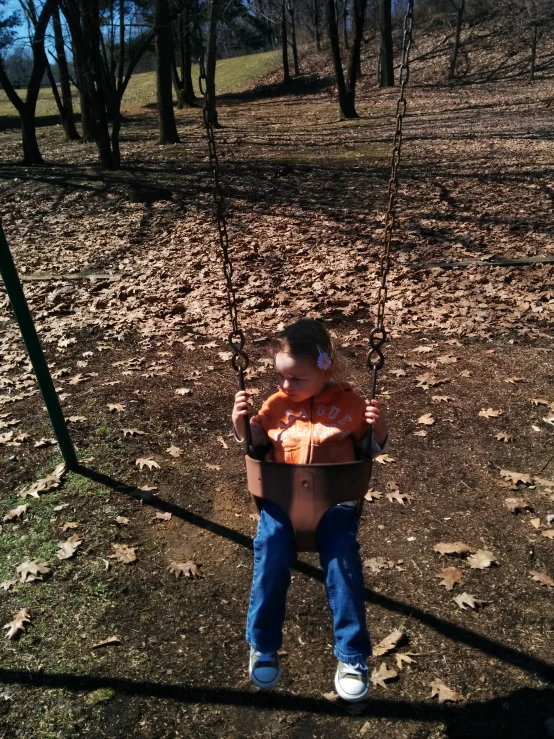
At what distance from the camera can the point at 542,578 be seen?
3154 millimetres

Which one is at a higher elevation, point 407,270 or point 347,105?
point 347,105

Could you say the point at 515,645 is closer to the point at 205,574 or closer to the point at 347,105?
the point at 205,574

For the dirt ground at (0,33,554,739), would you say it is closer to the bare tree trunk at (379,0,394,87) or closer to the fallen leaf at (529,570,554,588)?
the fallen leaf at (529,570,554,588)

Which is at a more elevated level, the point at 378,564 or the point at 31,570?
the point at 31,570

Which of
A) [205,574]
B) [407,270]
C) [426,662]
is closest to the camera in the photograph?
[426,662]

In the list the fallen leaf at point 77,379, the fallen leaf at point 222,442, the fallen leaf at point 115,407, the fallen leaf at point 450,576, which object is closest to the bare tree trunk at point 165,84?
the fallen leaf at point 77,379

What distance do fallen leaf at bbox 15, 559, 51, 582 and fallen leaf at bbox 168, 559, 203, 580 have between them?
673 millimetres

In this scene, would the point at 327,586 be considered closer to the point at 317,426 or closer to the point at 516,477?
the point at 317,426

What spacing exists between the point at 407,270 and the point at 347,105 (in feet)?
45.3

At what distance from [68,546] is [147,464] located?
33.8 inches

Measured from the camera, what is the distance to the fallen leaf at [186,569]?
10.8 feet

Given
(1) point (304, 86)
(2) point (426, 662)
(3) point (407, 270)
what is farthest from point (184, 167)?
(1) point (304, 86)

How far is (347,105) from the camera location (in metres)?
19.2

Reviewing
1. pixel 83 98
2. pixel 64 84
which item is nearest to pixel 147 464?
pixel 83 98
